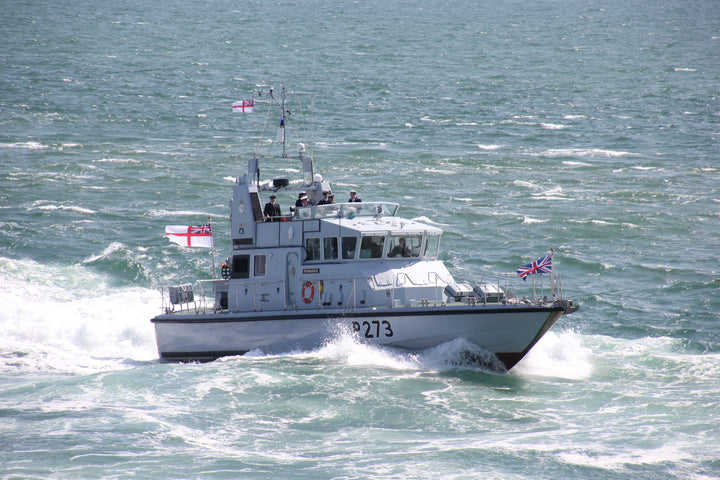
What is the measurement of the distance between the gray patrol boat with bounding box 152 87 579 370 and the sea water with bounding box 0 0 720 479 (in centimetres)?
67

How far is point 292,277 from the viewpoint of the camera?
79.3 ft

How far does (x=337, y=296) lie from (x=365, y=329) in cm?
132

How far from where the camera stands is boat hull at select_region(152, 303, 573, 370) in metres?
21.8

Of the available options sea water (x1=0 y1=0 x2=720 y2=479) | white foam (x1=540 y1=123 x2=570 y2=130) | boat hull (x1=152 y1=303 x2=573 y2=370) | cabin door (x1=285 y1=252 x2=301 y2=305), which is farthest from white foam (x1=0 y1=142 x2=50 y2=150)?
white foam (x1=540 y1=123 x2=570 y2=130)

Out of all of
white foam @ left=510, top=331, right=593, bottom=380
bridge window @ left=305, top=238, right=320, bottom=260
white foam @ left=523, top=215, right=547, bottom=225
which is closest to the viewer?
white foam @ left=510, top=331, right=593, bottom=380

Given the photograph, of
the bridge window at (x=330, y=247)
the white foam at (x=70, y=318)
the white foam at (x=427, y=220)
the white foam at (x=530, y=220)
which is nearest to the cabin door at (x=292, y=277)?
the bridge window at (x=330, y=247)

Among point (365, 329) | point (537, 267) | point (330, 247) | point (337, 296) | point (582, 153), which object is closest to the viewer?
point (537, 267)

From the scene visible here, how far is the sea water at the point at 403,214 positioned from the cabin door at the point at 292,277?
1759 millimetres

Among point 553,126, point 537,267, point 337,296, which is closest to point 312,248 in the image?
point 337,296

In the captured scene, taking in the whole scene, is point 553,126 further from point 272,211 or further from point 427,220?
point 272,211

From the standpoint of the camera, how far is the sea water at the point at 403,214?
1759 centimetres

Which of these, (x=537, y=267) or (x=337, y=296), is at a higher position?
(x=537, y=267)

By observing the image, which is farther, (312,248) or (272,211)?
(272,211)

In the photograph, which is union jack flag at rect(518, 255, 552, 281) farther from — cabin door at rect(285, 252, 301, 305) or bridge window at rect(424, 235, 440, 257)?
cabin door at rect(285, 252, 301, 305)
